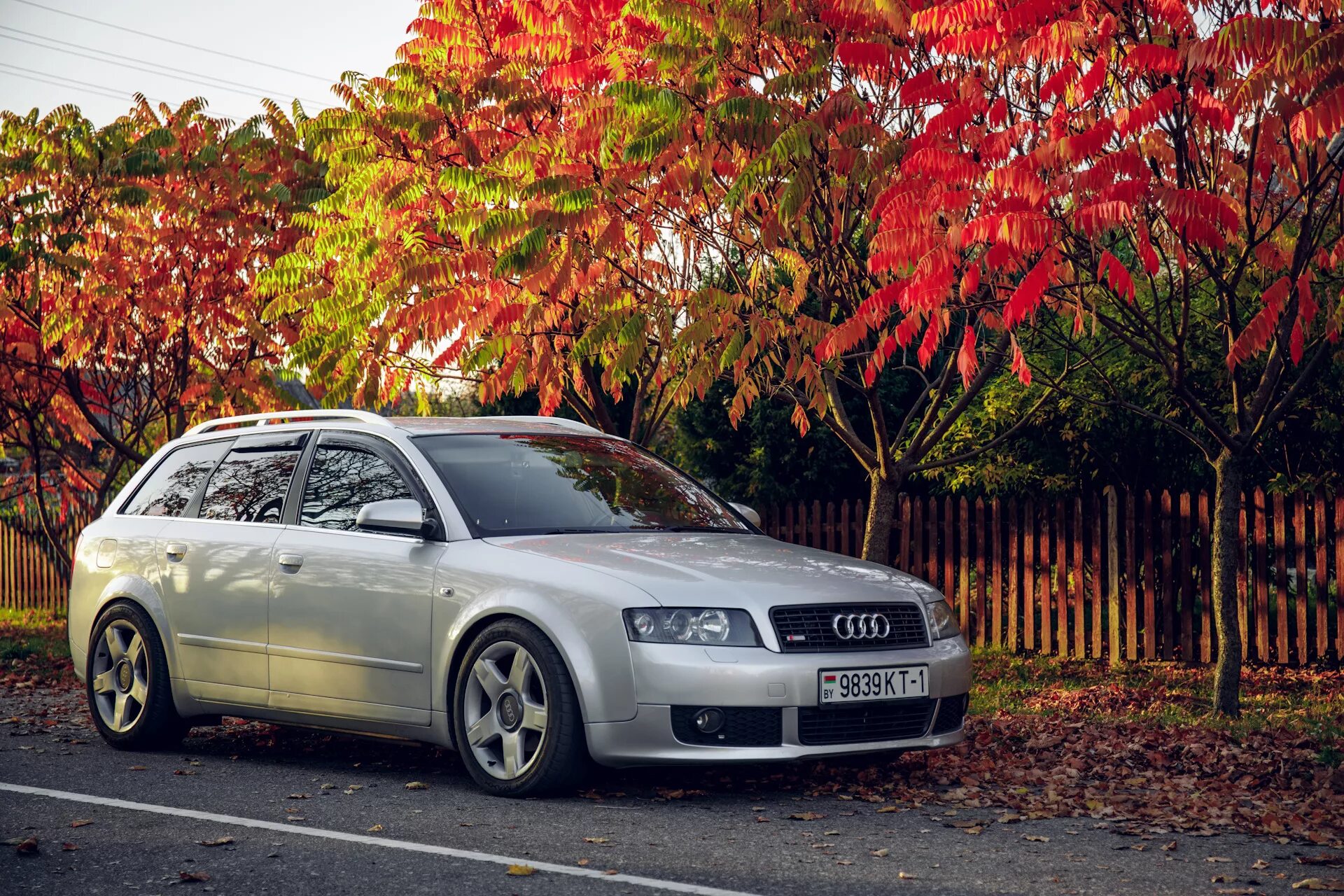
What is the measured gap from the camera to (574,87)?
1089 cm

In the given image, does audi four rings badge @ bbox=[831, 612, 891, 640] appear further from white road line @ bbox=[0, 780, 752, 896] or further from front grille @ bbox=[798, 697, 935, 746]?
white road line @ bbox=[0, 780, 752, 896]

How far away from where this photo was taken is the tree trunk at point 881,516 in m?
11.2

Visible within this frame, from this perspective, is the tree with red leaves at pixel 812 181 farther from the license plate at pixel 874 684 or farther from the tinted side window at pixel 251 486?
the tinted side window at pixel 251 486

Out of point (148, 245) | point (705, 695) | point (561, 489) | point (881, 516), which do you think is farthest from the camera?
point (148, 245)

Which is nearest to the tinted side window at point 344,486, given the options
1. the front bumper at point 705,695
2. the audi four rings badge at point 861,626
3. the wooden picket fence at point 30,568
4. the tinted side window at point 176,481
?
the tinted side window at point 176,481

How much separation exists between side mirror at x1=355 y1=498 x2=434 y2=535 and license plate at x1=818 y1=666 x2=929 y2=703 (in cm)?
203

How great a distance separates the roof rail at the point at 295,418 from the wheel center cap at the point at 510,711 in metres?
1.84

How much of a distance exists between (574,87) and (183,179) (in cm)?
617

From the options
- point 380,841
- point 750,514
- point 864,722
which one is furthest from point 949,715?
point 380,841

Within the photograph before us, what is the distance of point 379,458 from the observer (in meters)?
8.05

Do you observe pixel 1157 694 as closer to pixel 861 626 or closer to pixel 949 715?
pixel 949 715

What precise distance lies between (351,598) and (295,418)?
1.56 meters

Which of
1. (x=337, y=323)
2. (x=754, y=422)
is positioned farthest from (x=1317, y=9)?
(x=754, y=422)

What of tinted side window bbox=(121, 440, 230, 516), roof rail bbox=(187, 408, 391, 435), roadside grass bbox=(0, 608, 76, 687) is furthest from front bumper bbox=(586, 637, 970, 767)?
roadside grass bbox=(0, 608, 76, 687)
